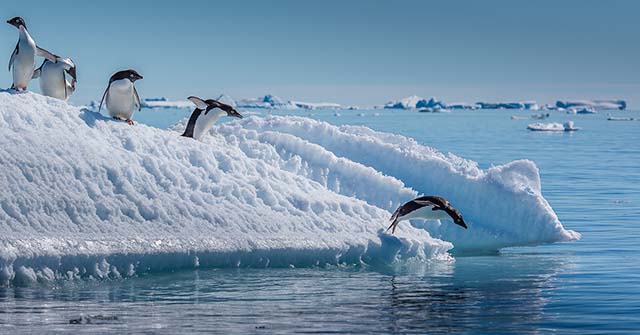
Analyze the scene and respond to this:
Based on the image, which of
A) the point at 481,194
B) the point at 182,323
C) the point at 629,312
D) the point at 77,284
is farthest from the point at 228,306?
the point at 481,194

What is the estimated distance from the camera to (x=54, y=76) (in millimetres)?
18562

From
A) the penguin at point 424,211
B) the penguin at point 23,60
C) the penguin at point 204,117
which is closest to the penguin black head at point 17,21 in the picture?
the penguin at point 23,60

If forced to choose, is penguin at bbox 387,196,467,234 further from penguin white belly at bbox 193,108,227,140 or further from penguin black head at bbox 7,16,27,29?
penguin black head at bbox 7,16,27,29

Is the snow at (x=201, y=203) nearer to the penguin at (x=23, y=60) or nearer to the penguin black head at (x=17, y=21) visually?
the penguin at (x=23, y=60)

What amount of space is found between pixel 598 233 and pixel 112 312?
14371mm

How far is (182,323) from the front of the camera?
1198 cm

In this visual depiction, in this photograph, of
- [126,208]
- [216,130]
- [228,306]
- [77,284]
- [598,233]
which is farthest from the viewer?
[598,233]

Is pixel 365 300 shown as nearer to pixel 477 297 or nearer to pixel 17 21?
pixel 477 297

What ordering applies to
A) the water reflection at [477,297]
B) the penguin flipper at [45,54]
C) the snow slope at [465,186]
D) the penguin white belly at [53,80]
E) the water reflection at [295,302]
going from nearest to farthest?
1. the water reflection at [295,302]
2. the water reflection at [477,297]
3. the penguin flipper at [45,54]
4. the penguin white belly at [53,80]
5. the snow slope at [465,186]

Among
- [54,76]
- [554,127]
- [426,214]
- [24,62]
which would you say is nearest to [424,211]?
[426,214]

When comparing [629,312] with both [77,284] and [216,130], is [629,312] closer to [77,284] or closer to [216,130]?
[77,284]

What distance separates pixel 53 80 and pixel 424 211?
23.7ft

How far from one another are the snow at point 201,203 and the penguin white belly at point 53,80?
44.4 inches

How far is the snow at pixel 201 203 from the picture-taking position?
15.0 m
